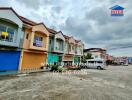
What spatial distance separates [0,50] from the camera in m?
13.7

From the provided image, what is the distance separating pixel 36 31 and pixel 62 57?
9.67 m

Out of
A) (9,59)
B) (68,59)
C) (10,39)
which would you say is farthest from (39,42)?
(68,59)

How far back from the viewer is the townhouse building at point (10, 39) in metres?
13.8

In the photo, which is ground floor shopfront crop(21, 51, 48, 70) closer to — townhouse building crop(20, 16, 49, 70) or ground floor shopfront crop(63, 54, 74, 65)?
townhouse building crop(20, 16, 49, 70)

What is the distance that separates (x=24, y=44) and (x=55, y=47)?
7.24 m

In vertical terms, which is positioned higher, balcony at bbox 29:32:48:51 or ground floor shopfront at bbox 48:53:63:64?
balcony at bbox 29:32:48:51

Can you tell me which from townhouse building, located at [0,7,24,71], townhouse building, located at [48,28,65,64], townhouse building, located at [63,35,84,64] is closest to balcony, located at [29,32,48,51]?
townhouse building, located at [0,7,24,71]

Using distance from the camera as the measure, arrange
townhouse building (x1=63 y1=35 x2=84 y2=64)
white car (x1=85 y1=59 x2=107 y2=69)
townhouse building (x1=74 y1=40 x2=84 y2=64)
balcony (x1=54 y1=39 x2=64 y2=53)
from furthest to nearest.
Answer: townhouse building (x1=74 y1=40 x2=84 y2=64) → white car (x1=85 y1=59 x2=107 y2=69) → townhouse building (x1=63 y1=35 x2=84 y2=64) → balcony (x1=54 y1=39 x2=64 y2=53)

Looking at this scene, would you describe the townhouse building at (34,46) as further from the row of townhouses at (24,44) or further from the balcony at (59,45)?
the balcony at (59,45)

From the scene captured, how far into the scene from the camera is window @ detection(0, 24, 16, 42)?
14.0 metres

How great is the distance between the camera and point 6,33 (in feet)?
47.2

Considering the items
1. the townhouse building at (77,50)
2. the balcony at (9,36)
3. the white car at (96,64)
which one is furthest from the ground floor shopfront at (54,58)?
the white car at (96,64)

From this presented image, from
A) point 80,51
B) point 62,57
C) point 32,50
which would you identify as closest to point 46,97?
point 32,50
